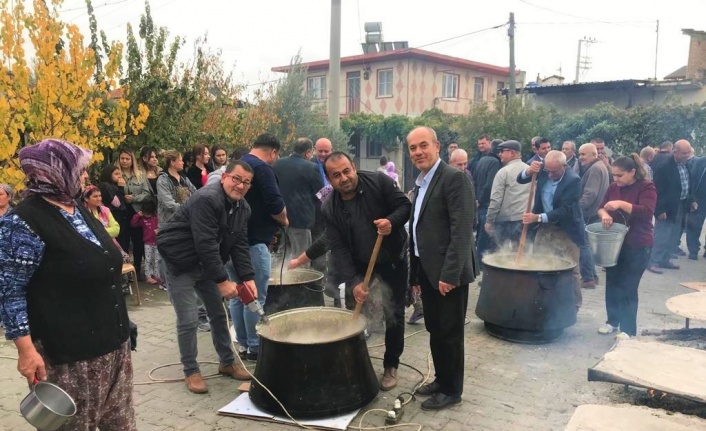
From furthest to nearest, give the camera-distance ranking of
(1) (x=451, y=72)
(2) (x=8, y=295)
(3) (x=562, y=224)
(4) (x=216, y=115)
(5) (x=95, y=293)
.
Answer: (1) (x=451, y=72), (4) (x=216, y=115), (3) (x=562, y=224), (5) (x=95, y=293), (2) (x=8, y=295)

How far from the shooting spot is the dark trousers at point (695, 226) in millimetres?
8844

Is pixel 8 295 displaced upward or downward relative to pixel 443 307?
upward

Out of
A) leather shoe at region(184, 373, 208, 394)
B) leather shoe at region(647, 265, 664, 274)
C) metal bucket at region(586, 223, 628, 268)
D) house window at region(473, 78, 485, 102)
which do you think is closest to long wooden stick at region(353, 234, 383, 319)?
leather shoe at region(184, 373, 208, 394)

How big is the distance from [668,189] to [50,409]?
8926mm

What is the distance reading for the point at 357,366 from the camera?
359 centimetres

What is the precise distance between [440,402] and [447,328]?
21.7 inches

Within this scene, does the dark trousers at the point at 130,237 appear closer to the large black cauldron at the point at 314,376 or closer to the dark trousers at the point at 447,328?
the large black cauldron at the point at 314,376

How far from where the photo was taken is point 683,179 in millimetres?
8305

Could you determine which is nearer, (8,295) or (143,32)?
(8,295)

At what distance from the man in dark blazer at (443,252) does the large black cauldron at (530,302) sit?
1299mm

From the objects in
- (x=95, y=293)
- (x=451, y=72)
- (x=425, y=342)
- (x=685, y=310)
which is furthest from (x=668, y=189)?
(x=451, y=72)

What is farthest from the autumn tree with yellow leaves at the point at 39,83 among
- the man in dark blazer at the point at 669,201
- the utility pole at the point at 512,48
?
the utility pole at the point at 512,48

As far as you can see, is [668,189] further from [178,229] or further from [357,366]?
[178,229]

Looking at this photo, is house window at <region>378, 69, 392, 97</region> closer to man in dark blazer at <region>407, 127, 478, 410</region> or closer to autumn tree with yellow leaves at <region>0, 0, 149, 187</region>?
autumn tree with yellow leaves at <region>0, 0, 149, 187</region>
